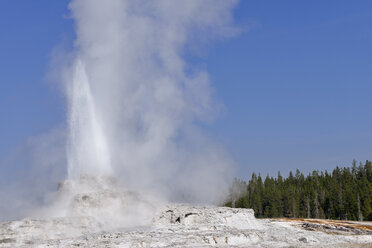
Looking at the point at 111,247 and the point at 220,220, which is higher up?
the point at 220,220

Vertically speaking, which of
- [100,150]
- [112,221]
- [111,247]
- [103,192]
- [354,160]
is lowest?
[111,247]

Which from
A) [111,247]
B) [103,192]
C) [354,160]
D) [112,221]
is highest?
[354,160]

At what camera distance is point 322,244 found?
106 feet

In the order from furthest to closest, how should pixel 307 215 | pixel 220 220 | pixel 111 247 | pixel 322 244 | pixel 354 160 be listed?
pixel 354 160, pixel 307 215, pixel 220 220, pixel 322 244, pixel 111 247

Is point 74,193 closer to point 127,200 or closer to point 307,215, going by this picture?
point 127,200

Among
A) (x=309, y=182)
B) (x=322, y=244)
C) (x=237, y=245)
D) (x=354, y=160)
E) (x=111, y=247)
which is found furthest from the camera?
(x=354, y=160)

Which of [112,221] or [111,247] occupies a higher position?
[112,221]

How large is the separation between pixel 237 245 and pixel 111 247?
8.95m

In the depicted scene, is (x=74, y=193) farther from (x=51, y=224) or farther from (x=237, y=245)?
(x=237, y=245)

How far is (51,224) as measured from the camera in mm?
30047

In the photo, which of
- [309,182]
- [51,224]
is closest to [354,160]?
[309,182]

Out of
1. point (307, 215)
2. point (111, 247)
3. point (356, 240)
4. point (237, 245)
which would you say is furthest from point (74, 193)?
point (307, 215)

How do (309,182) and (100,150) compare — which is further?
(309,182)

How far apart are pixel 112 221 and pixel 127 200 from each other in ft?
10.7
